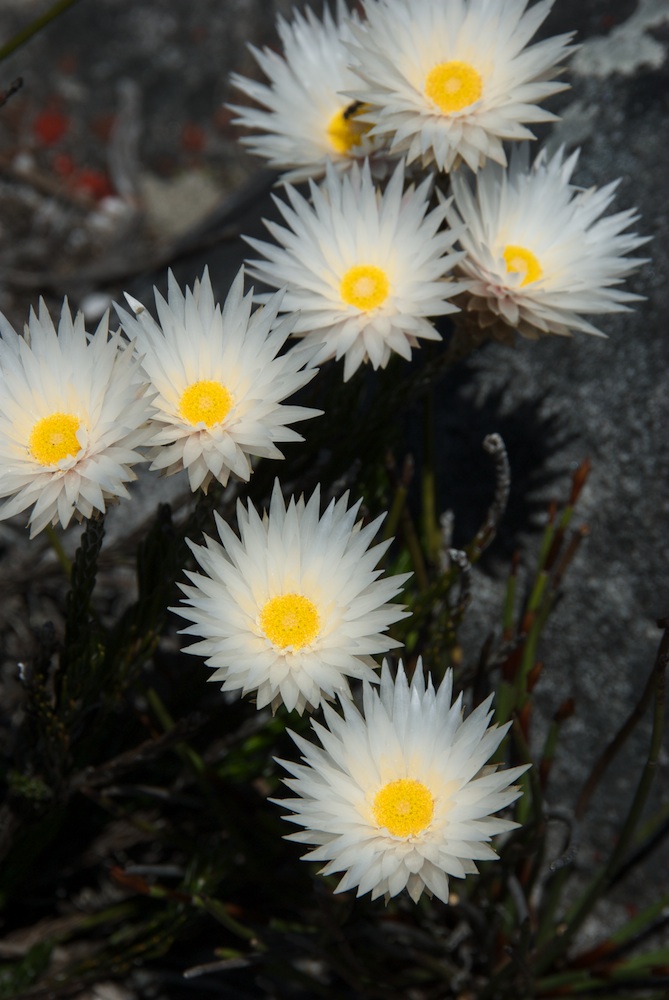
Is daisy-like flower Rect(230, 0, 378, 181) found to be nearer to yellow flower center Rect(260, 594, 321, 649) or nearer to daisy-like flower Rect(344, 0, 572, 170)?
daisy-like flower Rect(344, 0, 572, 170)

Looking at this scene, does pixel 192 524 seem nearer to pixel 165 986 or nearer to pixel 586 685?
pixel 586 685

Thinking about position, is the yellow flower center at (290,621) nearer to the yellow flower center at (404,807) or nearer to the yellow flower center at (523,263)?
the yellow flower center at (404,807)

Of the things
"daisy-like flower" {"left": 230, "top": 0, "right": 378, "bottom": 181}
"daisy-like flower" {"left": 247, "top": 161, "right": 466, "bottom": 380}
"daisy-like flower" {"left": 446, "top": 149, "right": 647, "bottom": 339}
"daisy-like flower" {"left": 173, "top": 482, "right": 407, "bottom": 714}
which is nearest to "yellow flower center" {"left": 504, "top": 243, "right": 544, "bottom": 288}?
"daisy-like flower" {"left": 446, "top": 149, "right": 647, "bottom": 339}

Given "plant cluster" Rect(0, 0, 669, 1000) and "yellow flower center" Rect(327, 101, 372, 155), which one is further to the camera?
"yellow flower center" Rect(327, 101, 372, 155)

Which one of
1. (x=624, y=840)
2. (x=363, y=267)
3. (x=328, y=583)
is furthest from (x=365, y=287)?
(x=624, y=840)

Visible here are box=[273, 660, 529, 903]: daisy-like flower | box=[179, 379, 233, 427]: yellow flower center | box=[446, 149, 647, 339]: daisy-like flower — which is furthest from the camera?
box=[446, 149, 647, 339]: daisy-like flower

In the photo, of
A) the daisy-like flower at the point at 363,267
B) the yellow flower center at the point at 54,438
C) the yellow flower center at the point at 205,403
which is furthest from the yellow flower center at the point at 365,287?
the yellow flower center at the point at 54,438
